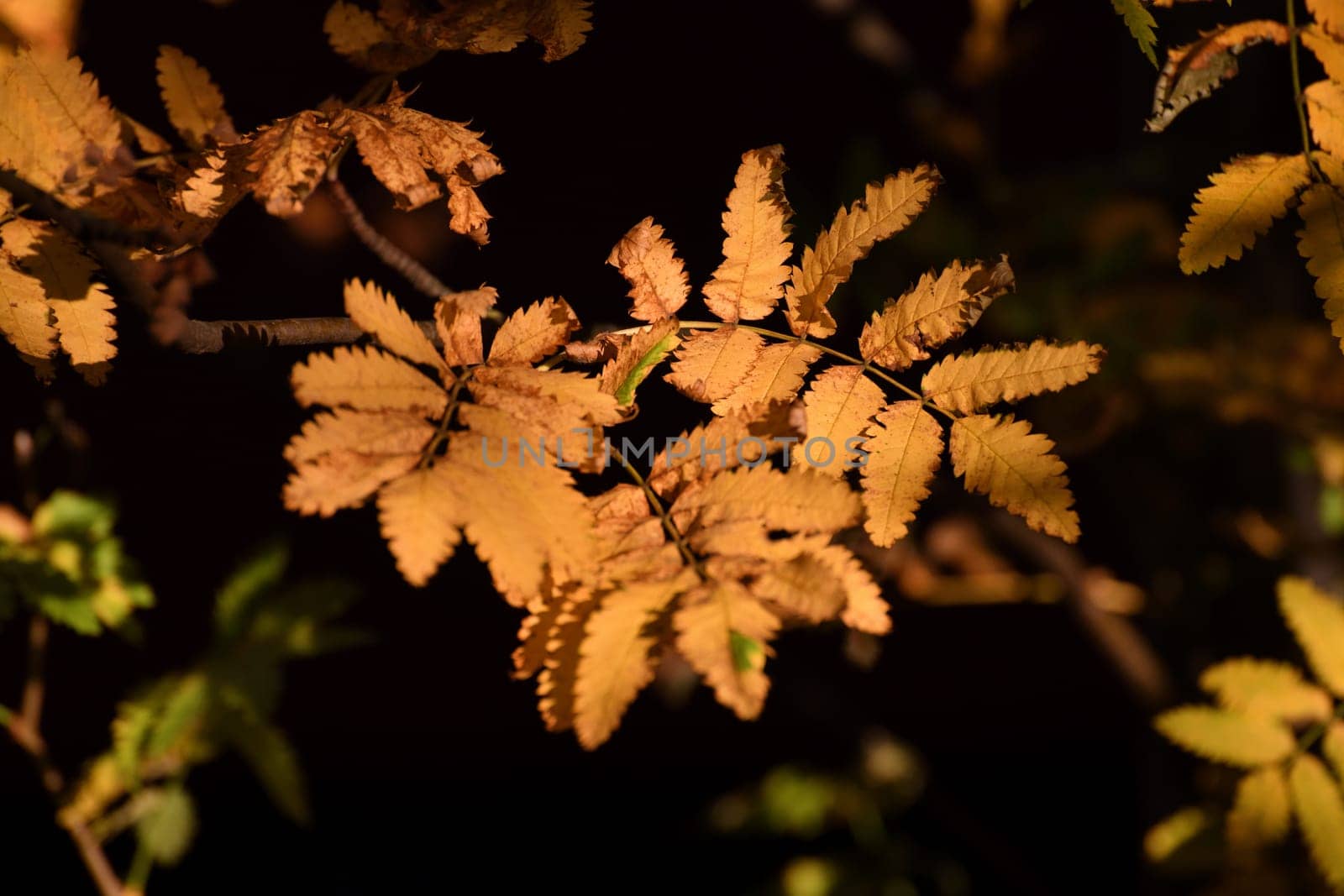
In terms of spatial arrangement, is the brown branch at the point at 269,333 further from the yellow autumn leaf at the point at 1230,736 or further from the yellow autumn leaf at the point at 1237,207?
the yellow autumn leaf at the point at 1230,736

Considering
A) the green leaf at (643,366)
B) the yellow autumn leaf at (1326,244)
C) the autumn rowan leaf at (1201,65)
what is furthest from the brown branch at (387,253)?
the yellow autumn leaf at (1326,244)

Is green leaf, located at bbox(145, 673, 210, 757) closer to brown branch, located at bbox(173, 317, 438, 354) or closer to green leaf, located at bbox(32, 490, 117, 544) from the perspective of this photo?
green leaf, located at bbox(32, 490, 117, 544)

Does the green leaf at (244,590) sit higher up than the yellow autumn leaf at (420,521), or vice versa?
the yellow autumn leaf at (420,521)

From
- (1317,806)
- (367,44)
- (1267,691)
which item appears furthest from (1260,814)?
(367,44)

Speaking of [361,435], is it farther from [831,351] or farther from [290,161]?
[831,351]

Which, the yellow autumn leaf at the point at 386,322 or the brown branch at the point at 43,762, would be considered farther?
the brown branch at the point at 43,762
